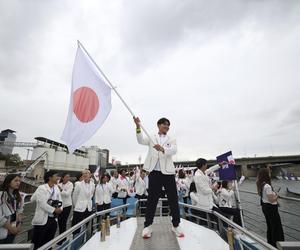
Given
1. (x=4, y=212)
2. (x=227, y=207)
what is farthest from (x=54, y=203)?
(x=227, y=207)

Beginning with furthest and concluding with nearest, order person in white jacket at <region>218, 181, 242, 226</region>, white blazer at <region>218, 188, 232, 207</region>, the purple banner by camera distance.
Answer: the purple banner, white blazer at <region>218, 188, 232, 207</region>, person in white jacket at <region>218, 181, 242, 226</region>

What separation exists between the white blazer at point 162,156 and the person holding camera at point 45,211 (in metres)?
2.21

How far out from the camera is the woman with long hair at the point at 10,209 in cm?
352

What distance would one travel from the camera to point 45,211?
4.15m

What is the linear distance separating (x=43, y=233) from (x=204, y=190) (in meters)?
3.49

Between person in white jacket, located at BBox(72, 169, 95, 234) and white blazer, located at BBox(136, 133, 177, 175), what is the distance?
114 inches

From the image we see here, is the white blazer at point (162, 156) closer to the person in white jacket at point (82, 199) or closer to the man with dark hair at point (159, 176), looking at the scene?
the man with dark hair at point (159, 176)

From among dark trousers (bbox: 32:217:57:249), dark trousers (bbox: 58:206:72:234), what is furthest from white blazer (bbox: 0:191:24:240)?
dark trousers (bbox: 58:206:72:234)

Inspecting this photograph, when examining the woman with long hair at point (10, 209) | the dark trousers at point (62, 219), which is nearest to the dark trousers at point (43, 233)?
the woman with long hair at point (10, 209)

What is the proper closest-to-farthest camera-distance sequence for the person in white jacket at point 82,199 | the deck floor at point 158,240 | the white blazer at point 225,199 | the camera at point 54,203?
the deck floor at point 158,240 → the camera at point 54,203 → the person in white jacket at point 82,199 → the white blazer at point 225,199

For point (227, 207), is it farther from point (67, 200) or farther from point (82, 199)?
point (67, 200)

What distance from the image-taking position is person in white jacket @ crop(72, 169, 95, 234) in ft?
18.0

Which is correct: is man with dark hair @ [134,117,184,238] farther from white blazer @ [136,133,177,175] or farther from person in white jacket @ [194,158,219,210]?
person in white jacket @ [194,158,219,210]

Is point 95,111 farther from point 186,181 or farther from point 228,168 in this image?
point 186,181
